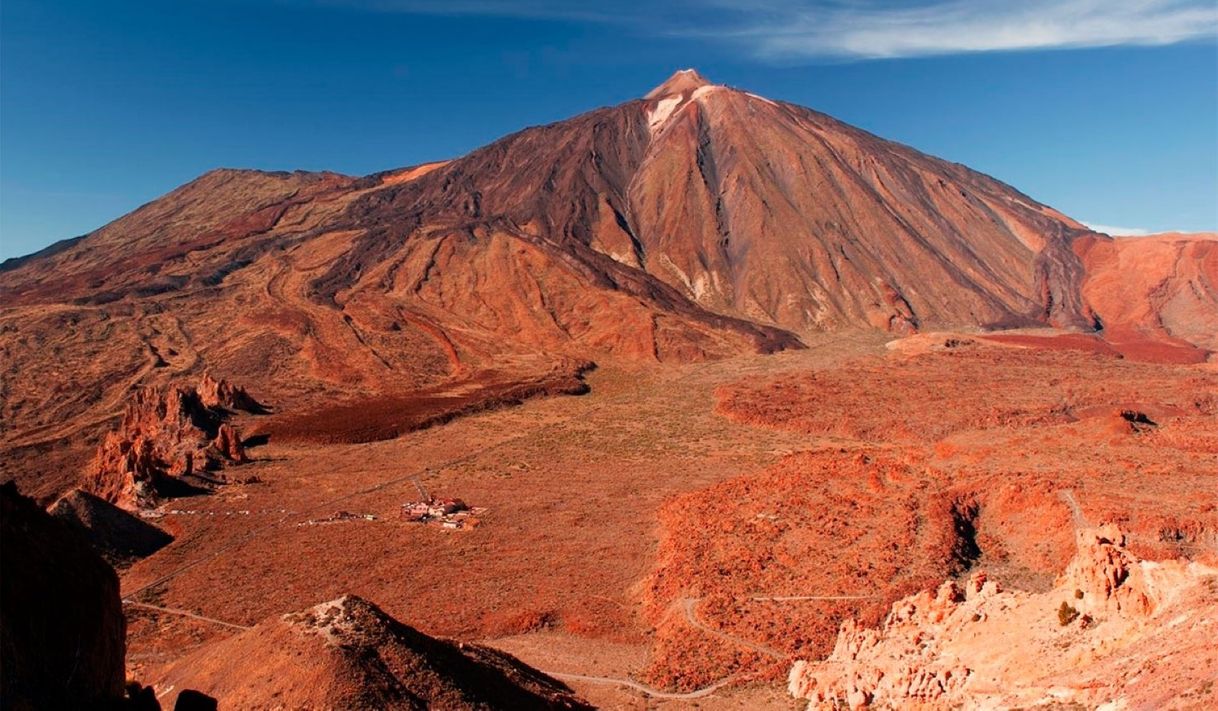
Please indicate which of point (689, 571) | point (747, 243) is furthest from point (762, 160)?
point (689, 571)

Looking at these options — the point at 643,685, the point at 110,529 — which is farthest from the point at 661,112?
the point at 643,685

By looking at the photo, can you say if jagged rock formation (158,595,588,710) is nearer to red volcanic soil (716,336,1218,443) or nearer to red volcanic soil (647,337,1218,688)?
red volcanic soil (647,337,1218,688)

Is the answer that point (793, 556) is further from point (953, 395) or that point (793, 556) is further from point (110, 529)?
point (953, 395)

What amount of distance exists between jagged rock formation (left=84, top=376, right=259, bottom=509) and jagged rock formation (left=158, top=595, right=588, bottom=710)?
18378 mm

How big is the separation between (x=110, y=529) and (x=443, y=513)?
10.7 metres

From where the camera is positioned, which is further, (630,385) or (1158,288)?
(1158,288)

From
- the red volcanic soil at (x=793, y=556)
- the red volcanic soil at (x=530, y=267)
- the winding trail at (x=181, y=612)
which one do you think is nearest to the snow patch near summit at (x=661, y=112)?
the red volcanic soil at (x=530, y=267)

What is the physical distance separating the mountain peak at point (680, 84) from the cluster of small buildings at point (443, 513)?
106 metres

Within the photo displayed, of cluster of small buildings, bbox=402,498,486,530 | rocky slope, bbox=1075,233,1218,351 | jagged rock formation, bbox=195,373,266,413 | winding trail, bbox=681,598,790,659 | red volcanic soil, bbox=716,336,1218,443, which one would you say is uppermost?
rocky slope, bbox=1075,233,1218,351

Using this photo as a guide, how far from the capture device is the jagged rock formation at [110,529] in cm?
2411

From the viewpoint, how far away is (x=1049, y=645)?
12.6 m

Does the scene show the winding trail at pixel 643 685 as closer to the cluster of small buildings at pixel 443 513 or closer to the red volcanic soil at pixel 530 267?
the cluster of small buildings at pixel 443 513

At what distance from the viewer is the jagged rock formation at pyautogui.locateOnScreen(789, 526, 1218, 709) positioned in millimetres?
10523

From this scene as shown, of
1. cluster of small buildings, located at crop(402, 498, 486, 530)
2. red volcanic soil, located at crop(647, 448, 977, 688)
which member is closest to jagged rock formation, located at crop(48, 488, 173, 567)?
cluster of small buildings, located at crop(402, 498, 486, 530)
